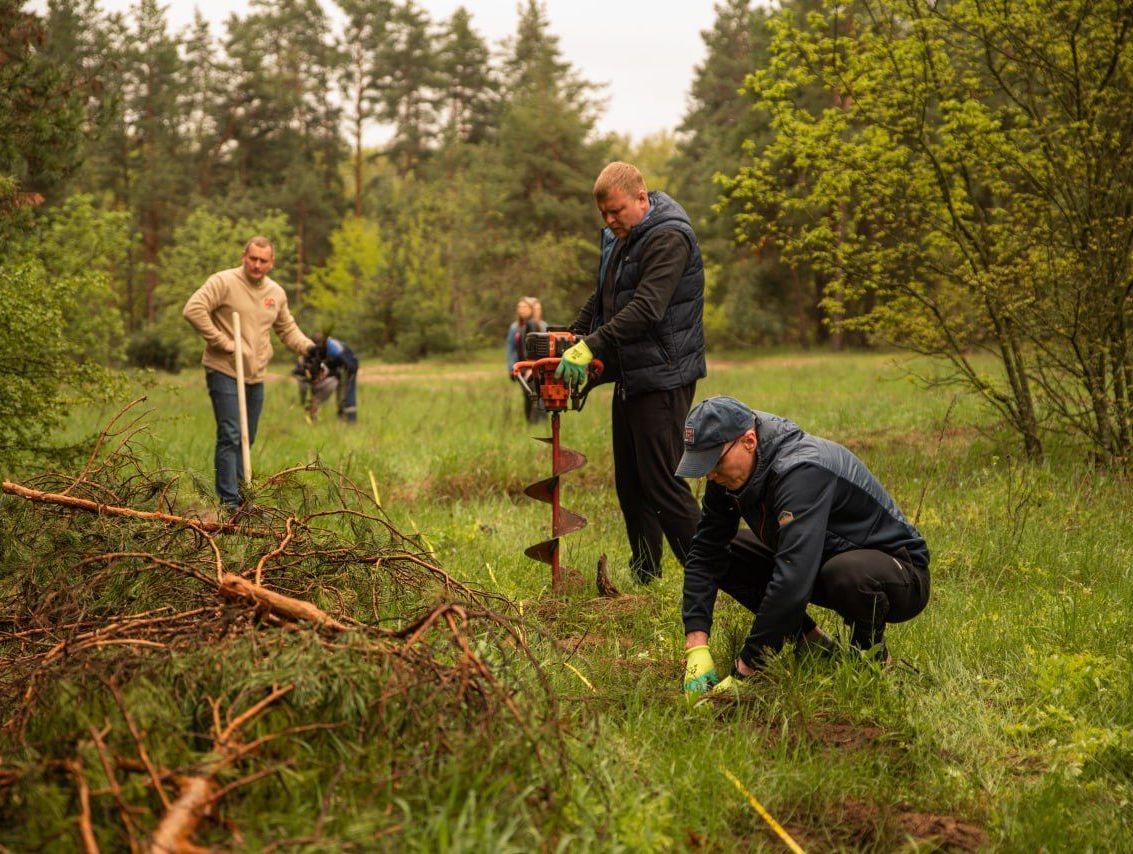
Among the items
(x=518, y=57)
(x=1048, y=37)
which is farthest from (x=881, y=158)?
(x=518, y=57)

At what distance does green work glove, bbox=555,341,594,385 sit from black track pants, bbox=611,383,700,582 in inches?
16.1

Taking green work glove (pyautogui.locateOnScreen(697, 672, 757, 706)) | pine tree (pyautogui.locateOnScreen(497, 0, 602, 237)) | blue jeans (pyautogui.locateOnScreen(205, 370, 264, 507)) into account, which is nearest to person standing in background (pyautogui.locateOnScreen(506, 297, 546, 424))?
blue jeans (pyautogui.locateOnScreen(205, 370, 264, 507))

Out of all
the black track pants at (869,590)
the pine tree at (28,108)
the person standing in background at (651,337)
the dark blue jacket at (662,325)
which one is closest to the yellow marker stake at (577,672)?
the black track pants at (869,590)

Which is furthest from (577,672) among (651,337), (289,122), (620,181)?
(289,122)

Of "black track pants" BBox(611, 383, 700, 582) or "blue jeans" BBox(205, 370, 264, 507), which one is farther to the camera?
"blue jeans" BBox(205, 370, 264, 507)

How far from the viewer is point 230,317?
775cm

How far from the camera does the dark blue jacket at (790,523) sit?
3900 millimetres

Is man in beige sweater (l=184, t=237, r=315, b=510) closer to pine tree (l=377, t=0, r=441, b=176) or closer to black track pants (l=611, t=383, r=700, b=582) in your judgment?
black track pants (l=611, t=383, r=700, b=582)

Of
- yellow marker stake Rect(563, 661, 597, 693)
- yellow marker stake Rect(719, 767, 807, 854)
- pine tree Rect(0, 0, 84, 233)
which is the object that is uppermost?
pine tree Rect(0, 0, 84, 233)

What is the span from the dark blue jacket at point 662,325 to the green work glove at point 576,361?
237 millimetres

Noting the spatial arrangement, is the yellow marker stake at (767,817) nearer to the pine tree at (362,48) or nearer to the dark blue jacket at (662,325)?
the dark blue jacket at (662,325)

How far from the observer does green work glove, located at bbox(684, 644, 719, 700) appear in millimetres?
4031

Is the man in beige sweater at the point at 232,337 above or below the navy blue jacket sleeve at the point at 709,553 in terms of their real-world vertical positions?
above

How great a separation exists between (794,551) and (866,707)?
633 millimetres
